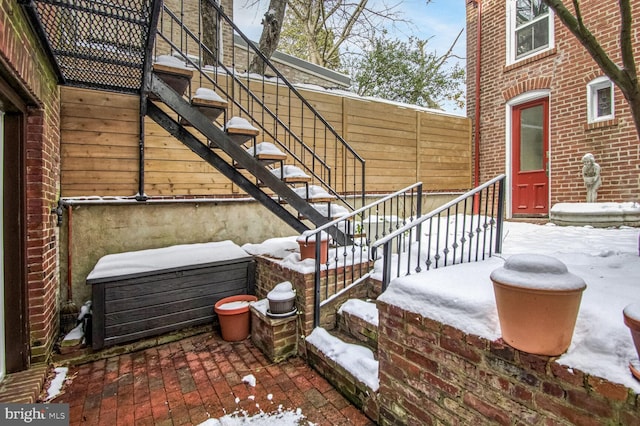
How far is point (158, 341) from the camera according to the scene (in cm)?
326

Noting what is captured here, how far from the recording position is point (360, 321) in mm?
2846

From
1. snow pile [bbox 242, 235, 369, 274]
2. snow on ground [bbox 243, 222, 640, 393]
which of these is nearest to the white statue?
snow on ground [bbox 243, 222, 640, 393]

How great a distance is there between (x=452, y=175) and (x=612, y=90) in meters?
2.61

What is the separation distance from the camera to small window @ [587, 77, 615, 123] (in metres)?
4.88

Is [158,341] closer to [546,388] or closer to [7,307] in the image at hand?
[7,307]

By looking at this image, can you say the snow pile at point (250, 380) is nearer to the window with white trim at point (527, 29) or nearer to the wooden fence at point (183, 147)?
the wooden fence at point (183, 147)

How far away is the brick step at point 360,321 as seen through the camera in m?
2.73

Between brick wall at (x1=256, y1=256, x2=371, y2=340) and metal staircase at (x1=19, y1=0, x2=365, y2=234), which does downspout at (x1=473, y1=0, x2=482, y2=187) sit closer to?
metal staircase at (x1=19, y1=0, x2=365, y2=234)

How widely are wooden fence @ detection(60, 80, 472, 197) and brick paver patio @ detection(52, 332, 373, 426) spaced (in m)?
1.93

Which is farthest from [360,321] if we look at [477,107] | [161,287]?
[477,107]

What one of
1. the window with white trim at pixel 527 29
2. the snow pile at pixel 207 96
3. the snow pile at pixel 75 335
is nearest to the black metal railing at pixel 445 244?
the snow pile at pixel 207 96

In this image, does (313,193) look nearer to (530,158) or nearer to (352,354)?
(352,354)

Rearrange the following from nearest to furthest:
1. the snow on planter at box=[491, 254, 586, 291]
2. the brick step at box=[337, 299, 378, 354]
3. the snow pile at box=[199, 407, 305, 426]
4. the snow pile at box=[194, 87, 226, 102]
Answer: the snow on planter at box=[491, 254, 586, 291] → the snow pile at box=[199, 407, 305, 426] → the brick step at box=[337, 299, 378, 354] → the snow pile at box=[194, 87, 226, 102]

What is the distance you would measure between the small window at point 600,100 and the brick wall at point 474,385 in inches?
210
